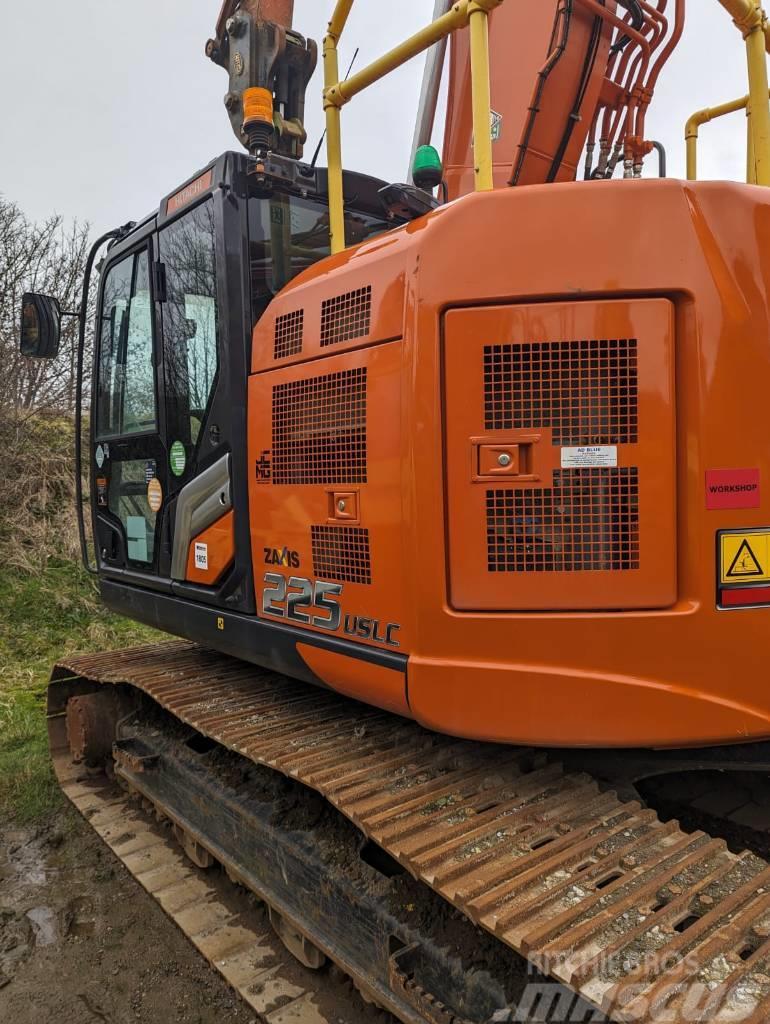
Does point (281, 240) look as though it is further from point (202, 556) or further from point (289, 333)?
point (202, 556)

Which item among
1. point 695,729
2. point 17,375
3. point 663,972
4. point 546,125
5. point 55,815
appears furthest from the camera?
point 17,375

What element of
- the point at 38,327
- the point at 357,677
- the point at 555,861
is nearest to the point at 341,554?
the point at 357,677

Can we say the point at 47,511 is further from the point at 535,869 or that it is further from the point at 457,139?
the point at 535,869

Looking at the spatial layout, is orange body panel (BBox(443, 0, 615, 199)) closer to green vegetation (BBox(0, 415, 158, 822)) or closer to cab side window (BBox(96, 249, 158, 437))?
cab side window (BBox(96, 249, 158, 437))

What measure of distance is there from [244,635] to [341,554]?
2.41 feet

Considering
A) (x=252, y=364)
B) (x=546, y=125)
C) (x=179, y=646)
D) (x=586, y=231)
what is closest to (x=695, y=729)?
(x=586, y=231)

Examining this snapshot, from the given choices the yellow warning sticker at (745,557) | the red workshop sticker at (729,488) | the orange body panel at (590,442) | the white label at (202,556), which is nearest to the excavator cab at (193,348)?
the white label at (202,556)

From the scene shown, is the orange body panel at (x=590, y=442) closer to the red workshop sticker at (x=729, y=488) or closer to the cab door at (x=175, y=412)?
the red workshop sticker at (x=729, y=488)

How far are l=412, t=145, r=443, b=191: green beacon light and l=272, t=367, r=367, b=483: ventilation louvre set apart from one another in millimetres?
1328

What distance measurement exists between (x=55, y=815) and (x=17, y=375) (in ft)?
24.6

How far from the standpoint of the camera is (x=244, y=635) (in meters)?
2.96

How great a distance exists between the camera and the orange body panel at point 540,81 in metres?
3.10

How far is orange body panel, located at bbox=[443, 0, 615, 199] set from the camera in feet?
10.2

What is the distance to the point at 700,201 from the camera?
6.54 ft
